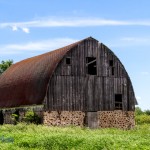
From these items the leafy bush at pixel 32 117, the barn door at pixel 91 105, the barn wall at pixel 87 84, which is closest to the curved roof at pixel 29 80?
the barn wall at pixel 87 84

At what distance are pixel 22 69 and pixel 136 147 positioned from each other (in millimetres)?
27617

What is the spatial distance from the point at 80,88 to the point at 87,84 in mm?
789

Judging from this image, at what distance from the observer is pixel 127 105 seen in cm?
4272

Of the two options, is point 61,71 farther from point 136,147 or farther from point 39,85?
point 136,147

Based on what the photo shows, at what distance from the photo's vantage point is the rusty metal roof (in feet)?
129

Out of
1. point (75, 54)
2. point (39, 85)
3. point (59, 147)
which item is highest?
point (75, 54)

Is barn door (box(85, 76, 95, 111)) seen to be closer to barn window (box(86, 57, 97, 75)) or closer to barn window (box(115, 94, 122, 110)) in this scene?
barn window (box(86, 57, 97, 75))

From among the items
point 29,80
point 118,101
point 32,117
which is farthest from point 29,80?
point 118,101

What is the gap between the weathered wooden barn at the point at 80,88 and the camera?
3878cm

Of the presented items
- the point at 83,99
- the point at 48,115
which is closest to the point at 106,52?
the point at 83,99

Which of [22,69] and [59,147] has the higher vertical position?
[22,69]

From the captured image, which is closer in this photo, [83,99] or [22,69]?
[83,99]

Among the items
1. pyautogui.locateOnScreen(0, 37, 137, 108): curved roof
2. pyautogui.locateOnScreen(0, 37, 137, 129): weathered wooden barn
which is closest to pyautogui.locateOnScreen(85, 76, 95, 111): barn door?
pyautogui.locateOnScreen(0, 37, 137, 129): weathered wooden barn

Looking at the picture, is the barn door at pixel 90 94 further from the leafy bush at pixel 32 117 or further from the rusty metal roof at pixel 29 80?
the leafy bush at pixel 32 117
